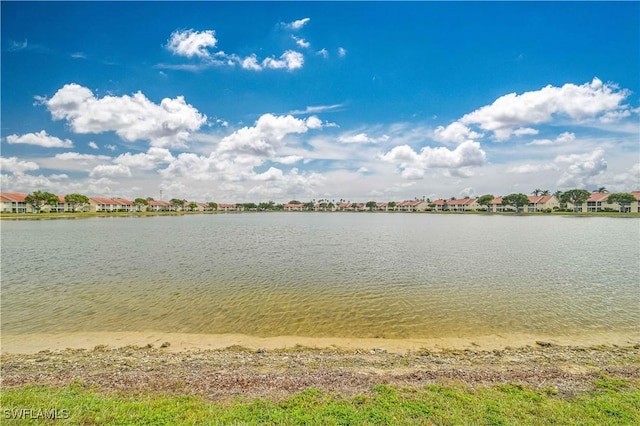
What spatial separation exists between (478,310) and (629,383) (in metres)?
7.46

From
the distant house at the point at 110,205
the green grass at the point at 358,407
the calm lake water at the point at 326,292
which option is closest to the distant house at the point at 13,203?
the distant house at the point at 110,205

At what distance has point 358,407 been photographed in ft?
19.7

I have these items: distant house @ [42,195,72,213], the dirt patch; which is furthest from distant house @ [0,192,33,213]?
the dirt patch

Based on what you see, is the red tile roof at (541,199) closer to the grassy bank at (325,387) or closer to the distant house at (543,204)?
the distant house at (543,204)

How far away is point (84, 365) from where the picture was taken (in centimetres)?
884

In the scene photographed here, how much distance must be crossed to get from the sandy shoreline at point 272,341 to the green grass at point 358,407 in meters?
4.12

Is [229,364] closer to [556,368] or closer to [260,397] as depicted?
[260,397]

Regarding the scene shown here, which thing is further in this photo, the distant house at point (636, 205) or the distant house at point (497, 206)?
the distant house at point (497, 206)

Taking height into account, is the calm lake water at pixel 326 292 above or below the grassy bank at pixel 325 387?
below

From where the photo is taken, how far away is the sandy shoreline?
1082cm

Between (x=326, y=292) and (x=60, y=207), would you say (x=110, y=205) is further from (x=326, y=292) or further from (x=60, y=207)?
(x=326, y=292)

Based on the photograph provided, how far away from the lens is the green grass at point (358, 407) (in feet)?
18.0

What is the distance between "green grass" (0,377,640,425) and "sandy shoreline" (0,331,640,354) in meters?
4.12

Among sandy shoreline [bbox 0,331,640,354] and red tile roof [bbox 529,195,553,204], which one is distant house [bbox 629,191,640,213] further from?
sandy shoreline [bbox 0,331,640,354]
